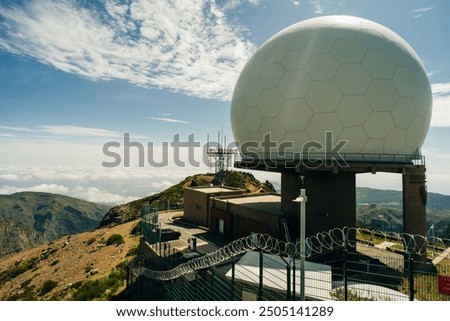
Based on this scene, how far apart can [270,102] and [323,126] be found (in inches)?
138

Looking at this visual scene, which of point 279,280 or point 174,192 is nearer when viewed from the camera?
point 279,280

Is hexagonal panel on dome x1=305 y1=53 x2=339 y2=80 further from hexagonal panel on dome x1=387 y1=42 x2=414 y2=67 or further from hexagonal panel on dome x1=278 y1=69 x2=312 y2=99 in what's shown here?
hexagonal panel on dome x1=387 y1=42 x2=414 y2=67

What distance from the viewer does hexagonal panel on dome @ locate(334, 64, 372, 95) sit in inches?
579

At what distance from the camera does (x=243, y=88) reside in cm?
1928

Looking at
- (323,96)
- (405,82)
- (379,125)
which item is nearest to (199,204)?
(323,96)

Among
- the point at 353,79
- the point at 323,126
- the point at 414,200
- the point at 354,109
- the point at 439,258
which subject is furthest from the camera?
the point at 439,258

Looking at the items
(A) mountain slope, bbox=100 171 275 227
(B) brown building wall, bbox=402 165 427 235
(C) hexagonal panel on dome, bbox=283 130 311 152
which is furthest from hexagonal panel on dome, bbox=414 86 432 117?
(A) mountain slope, bbox=100 171 275 227

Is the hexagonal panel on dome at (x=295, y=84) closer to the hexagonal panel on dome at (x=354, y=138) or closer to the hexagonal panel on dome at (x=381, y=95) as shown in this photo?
the hexagonal panel on dome at (x=354, y=138)

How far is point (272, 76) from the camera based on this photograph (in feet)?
55.3

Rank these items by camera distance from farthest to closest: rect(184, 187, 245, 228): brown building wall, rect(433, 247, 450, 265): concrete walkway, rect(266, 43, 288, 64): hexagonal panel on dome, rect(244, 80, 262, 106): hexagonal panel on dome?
rect(184, 187, 245, 228): brown building wall
rect(433, 247, 450, 265): concrete walkway
rect(244, 80, 262, 106): hexagonal panel on dome
rect(266, 43, 288, 64): hexagonal panel on dome

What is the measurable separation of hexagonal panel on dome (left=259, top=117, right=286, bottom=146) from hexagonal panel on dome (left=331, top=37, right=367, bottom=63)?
4.84m

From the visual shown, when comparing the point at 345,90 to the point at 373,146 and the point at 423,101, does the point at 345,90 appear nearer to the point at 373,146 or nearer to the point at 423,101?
the point at 373,146

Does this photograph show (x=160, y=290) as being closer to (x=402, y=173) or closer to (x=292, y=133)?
(x=292, y=133)
